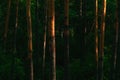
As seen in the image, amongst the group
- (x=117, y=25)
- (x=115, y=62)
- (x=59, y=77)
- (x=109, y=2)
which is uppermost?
(x=109, y=2)

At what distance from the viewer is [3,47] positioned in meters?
25.3

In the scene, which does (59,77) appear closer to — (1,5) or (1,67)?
(1,67)

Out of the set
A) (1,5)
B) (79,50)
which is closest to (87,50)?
(79,50)

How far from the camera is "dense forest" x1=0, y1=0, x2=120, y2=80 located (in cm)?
1950

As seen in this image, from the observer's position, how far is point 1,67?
22344 mm

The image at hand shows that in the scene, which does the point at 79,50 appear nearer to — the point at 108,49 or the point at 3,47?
the point at 108,49

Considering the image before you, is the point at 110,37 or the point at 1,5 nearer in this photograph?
the point at 110,37

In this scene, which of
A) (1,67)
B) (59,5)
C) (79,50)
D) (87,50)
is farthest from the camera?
(59,5)

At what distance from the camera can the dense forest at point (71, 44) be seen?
768 inches

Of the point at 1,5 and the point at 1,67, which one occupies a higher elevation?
the point at 1,5

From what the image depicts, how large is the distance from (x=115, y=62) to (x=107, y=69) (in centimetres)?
285

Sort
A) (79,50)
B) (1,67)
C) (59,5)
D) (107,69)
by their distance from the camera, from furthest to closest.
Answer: (59,5) → (79,50) → (1,67) → (107,69)

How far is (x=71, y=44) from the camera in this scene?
86.2ft

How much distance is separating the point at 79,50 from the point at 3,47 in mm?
5782
